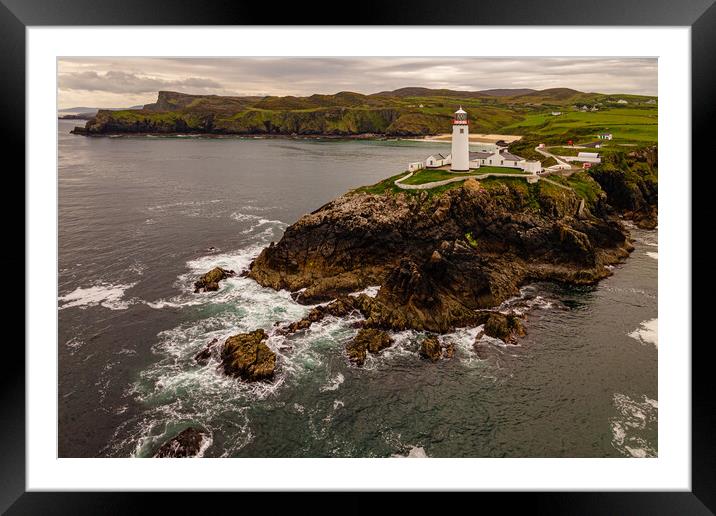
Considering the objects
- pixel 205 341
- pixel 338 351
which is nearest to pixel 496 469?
pixel 338 351

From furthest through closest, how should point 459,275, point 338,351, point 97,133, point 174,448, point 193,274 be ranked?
point 97,133, point 193,274, point 459,275, point 338,351, point 174,448

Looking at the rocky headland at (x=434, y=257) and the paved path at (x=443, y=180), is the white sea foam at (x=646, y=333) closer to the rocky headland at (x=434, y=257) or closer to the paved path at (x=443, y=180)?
the rocky headland at (x=434, y=257)

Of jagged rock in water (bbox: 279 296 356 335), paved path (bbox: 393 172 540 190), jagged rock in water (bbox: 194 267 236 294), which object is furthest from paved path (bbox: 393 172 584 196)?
jagged rock in water (bbox: 194 267 236 294)

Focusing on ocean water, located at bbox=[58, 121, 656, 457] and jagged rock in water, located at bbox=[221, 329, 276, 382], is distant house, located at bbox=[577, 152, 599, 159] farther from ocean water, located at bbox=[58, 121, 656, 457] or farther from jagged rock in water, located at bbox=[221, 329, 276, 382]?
jagged rock in water, located at bbox=[221, 329, 276, 382]

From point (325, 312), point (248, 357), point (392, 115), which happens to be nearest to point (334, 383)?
point (248, 357)
